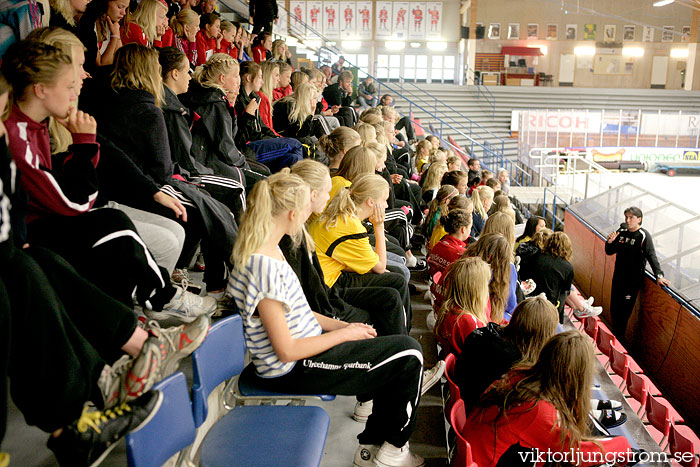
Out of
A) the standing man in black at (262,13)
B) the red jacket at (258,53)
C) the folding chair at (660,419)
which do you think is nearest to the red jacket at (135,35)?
the folding chair at (660,419)

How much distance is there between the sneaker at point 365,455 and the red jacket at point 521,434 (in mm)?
365

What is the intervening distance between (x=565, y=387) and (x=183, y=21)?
4427mm

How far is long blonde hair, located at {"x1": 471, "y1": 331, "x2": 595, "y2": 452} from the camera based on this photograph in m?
2.10

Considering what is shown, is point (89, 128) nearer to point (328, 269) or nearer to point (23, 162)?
point (23, 162)

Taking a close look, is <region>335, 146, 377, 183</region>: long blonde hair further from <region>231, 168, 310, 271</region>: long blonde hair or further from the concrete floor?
<region>231, 168, 310, 271</region>: long blonde hair

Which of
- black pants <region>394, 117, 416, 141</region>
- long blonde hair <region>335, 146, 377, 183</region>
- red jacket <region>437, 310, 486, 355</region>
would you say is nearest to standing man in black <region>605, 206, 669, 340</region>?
long blonde hair <region>335, 146, 377, 183</region>

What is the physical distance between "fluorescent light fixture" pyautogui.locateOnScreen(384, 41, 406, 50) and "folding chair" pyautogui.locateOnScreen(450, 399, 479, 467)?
22633mm

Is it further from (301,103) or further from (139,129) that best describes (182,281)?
(301,103)

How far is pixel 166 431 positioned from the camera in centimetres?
161

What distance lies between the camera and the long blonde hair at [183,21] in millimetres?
5090

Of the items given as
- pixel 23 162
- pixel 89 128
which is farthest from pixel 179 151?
pixel 23 162

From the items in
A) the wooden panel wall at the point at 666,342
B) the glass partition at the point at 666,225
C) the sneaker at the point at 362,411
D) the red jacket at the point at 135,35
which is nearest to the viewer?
the sneaker at the point at 362,411

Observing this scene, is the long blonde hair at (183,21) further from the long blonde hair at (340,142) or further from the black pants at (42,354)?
the black pants at (42,354)

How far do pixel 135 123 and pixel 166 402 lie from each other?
5.47 feet
